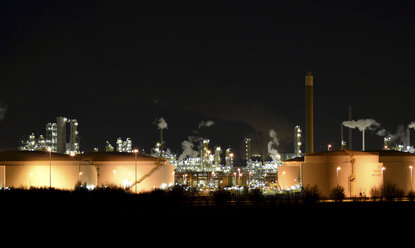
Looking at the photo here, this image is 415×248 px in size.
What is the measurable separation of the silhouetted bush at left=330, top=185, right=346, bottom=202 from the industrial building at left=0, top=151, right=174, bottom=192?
57.7 feet

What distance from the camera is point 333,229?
2886 centimetres

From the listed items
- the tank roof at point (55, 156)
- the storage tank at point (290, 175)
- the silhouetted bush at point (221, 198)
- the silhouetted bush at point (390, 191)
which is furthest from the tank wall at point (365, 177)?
the tank roof at point (55, 156)

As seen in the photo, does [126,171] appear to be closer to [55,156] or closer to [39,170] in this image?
[55,156]

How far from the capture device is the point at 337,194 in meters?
42.5

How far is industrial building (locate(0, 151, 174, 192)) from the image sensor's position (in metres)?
50.2

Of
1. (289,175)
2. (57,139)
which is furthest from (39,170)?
(57,139)

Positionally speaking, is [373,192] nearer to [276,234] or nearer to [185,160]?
[276,234]

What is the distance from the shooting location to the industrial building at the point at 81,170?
165ft

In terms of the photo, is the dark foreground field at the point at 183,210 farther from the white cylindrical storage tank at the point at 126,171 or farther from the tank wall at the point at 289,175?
the tank wall at the point at 289,175

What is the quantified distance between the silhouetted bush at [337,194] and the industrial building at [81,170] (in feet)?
57.7

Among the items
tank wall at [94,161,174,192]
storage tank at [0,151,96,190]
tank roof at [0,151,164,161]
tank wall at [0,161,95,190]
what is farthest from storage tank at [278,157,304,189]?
tank wall at [0,161,95,190]

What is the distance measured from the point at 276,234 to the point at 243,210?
6146 millimetres

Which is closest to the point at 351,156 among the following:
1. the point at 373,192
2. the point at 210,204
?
the point at 373,192

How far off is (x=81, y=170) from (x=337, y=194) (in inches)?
928
